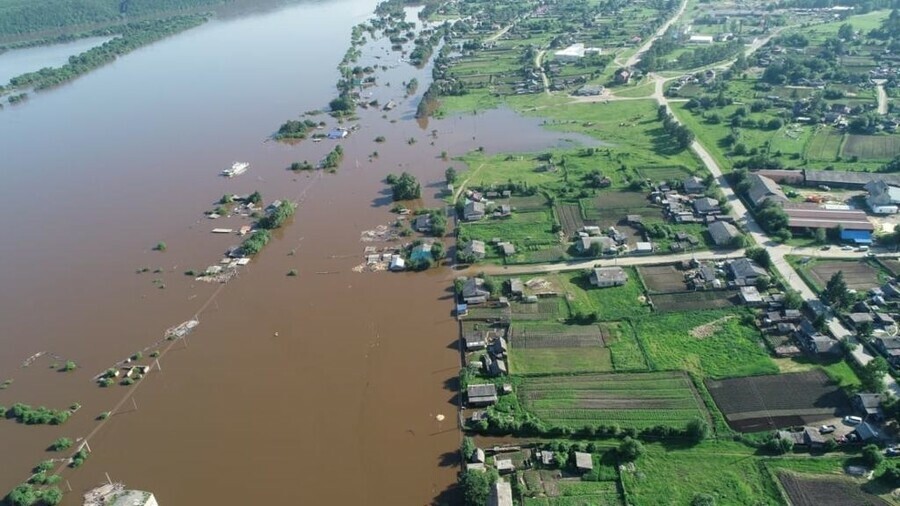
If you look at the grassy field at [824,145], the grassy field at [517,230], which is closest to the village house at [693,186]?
the grassy field at [517,230]

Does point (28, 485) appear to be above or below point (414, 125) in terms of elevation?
below

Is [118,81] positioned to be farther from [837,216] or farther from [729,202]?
[837,216]

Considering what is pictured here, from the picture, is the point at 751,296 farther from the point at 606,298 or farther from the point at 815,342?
the point at 606,298

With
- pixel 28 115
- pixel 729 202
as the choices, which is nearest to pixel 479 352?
pixel 729 202

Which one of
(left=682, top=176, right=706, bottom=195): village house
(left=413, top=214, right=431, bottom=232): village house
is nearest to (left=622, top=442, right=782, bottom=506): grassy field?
(left=413, top=214, right=431, bottom=232): village house

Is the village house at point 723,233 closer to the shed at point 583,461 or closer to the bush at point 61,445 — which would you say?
the shed at point 583,461

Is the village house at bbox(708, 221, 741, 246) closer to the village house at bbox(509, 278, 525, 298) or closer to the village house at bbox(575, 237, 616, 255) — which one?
the village house at bbox(575, 237, 616, 255)

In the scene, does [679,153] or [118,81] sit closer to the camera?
[679,153]
